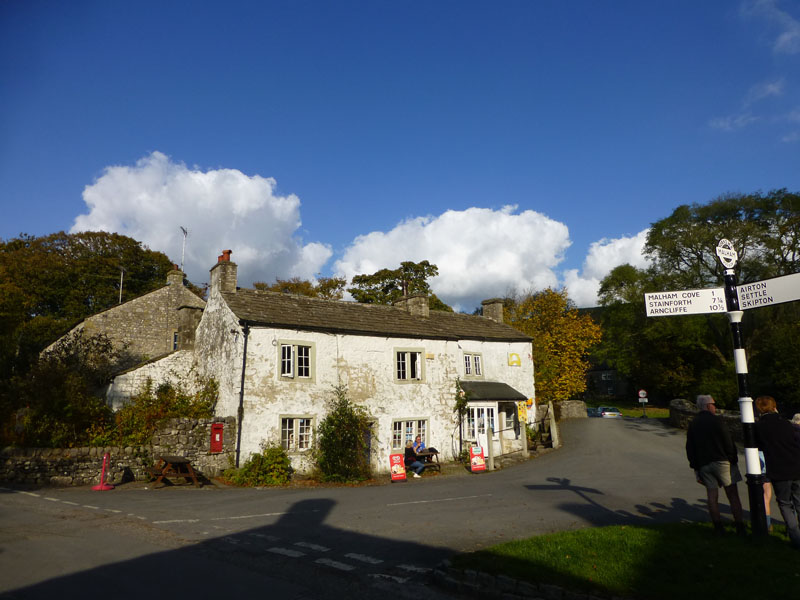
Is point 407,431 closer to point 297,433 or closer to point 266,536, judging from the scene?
point 297,433

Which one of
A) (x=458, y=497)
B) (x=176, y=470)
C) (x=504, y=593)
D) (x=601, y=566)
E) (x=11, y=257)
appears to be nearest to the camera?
(x=504, y=593)

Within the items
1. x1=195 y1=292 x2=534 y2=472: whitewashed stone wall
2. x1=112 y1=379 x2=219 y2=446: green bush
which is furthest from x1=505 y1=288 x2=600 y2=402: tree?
x1=112 y1=379 x2=219 y2=446: green bush

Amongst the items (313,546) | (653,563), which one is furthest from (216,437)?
(653,563)

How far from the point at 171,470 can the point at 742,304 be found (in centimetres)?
1812

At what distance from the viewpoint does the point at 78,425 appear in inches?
747

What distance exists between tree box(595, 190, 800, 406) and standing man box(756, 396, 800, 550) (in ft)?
79.0

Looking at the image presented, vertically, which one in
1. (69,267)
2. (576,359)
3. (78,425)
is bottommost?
(78,425)

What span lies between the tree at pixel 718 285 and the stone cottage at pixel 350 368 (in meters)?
14.4

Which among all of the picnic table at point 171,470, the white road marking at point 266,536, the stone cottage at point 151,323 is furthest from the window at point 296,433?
the white road marking at point 266,536

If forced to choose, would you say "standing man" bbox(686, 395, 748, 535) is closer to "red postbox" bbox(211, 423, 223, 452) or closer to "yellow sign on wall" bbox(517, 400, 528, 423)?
"red postbox" bbox(211, 423, 223, 452)

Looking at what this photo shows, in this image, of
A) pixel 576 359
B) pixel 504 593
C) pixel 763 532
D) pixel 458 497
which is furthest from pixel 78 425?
A: pixel 576 359

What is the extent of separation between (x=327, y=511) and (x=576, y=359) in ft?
109

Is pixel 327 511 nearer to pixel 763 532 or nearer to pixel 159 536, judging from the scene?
pixel 159 536

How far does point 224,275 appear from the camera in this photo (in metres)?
23.2
